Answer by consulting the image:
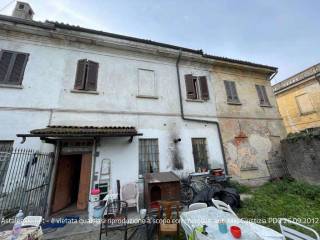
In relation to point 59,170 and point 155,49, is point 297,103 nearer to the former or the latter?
point 155,49

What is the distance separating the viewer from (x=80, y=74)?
23.0 feet

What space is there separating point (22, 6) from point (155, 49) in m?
6.86

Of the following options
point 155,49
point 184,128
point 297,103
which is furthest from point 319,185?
point 297,103

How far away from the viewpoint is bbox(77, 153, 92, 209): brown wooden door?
19.2 ft

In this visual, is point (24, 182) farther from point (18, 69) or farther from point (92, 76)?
point (92, 76)

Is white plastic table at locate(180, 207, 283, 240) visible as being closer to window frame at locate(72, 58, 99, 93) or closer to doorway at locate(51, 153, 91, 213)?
doorway at locate(51, 153, 91, 213)

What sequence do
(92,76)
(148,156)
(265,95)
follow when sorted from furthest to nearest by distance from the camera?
1. (265,95)
2. (92,76)
3. (148,156)

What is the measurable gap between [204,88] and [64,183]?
842 cm

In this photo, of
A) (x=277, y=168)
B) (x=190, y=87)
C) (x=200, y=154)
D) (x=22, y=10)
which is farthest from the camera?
(x=277, y=168)

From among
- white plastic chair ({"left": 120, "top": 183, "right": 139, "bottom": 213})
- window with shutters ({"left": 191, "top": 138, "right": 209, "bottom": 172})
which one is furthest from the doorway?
window with shutters ({"left": 191, "top": 138, "right": 209, "bottom": 172})

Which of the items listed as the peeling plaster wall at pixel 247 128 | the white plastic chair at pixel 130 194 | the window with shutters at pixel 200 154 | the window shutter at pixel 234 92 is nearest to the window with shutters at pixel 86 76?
the white plastic chair at pixel 130 194

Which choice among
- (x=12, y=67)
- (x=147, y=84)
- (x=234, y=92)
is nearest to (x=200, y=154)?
(x=147, y=84)

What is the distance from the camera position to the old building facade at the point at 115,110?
5926mm

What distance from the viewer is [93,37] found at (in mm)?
7328
